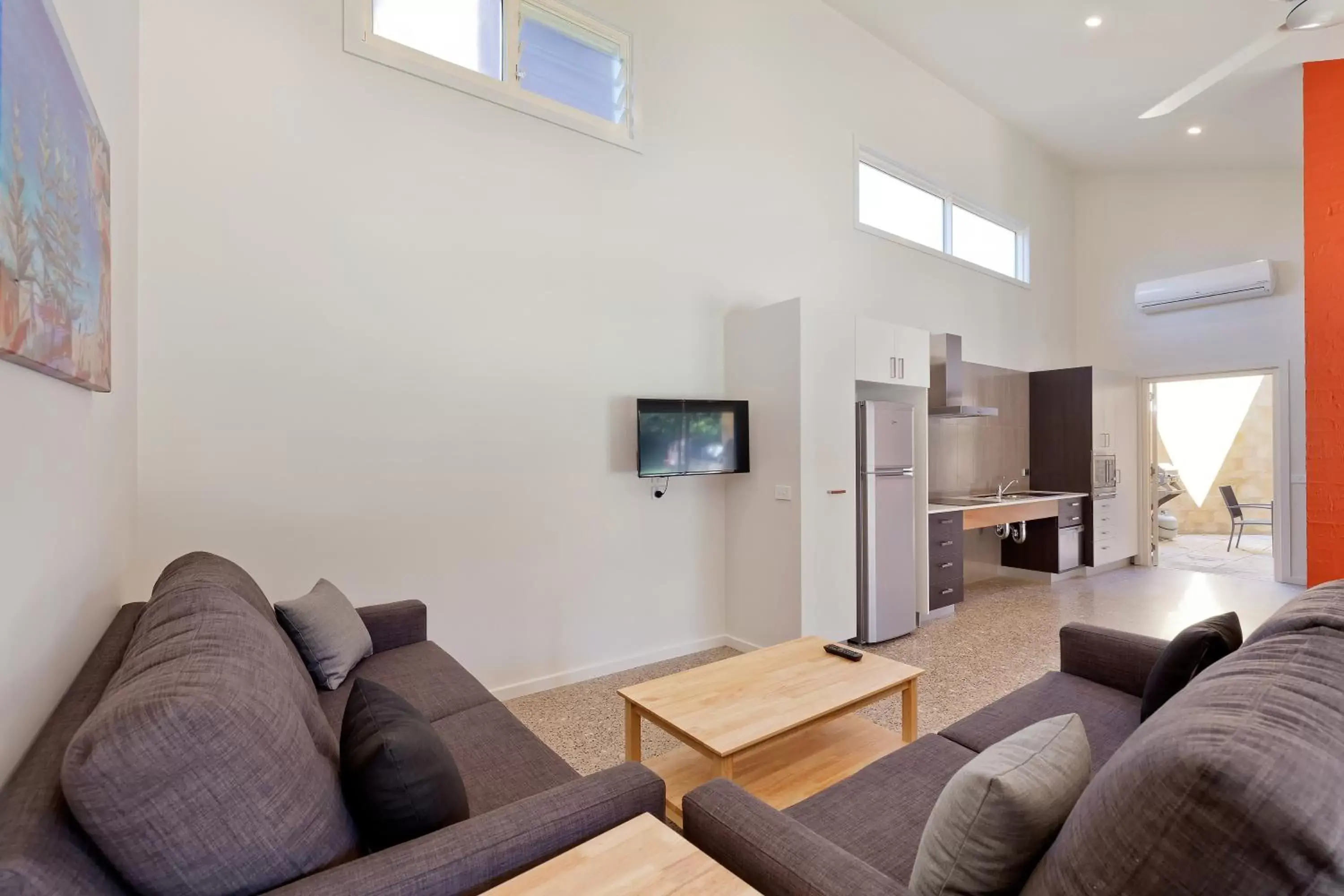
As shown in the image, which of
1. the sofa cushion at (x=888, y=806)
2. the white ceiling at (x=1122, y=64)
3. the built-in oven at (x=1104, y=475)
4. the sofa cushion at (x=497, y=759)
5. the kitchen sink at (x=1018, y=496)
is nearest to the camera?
the sofa cushion at (x=888, y=806)

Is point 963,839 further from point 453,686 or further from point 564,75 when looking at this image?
point 564,75

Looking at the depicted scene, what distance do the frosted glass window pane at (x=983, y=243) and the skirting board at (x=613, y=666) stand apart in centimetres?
438

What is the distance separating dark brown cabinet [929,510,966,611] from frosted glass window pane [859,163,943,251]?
2477 millimetres

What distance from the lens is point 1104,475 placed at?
20.8 feet

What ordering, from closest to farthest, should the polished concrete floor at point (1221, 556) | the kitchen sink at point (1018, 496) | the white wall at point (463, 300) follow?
the white wall at point (463, 300) → the kitchen sink at point (1018, 496) → the polished concrete floor at point (1221, 556)

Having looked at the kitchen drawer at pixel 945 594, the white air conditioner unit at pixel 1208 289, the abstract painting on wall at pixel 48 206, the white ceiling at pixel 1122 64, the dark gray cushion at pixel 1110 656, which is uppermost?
the white ceiling at pixel 1122 64

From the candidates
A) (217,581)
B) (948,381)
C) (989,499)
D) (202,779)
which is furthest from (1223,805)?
(989,499)

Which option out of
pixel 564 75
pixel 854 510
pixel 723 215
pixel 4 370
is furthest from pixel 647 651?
pixel 564 75

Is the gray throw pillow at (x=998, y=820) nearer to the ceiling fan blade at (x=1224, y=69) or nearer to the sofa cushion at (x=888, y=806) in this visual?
the sofa cushion at (x=888, y=806)

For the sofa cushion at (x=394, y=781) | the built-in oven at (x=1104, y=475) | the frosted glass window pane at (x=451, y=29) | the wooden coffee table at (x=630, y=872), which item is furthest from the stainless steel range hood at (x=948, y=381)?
the sofa cushion at (x=394, y=781)

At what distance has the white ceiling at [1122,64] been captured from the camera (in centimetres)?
432

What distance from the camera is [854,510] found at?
4.04 m

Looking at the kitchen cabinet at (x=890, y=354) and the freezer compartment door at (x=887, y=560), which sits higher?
the kitchen cabinet at (x=890, y=354)

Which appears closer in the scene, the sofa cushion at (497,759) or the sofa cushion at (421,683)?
the sofa cushion at (497,759)
